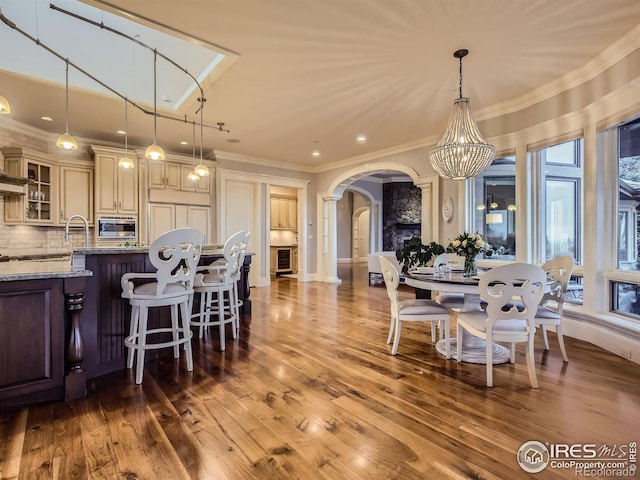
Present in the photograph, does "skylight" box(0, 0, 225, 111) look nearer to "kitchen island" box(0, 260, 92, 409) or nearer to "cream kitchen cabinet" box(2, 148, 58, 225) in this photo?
"cream kitchen cabinet" box(2, 148, 58, 225)

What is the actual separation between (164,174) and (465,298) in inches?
218

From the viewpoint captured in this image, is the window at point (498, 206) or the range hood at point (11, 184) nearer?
the range hood at point (11, 184)

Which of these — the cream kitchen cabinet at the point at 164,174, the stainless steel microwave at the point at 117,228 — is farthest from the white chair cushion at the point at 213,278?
the cream kitchen cabinet at the point at 164,174

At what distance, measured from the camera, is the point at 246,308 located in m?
4.64

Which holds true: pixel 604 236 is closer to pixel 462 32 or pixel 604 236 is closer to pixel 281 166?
pixel 462 32

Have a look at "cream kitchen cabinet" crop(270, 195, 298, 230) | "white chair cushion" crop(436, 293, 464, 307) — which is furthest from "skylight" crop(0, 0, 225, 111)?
"cream kitchen cabinet" crop(270, 195, 298, 230)

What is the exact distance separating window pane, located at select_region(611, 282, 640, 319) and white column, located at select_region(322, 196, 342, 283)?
5.40 meters

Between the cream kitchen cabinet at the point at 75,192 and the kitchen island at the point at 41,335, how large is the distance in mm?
3743

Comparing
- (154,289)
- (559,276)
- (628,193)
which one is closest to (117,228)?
(154,289)

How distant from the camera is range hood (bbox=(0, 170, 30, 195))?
3828 millimetres

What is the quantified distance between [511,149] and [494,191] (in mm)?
672

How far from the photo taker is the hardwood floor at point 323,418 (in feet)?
5.15

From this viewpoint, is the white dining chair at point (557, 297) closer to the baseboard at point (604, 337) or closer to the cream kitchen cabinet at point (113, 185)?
the baseboard at point (604, 337)

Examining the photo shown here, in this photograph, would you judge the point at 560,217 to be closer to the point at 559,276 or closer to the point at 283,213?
the point at 559,276
